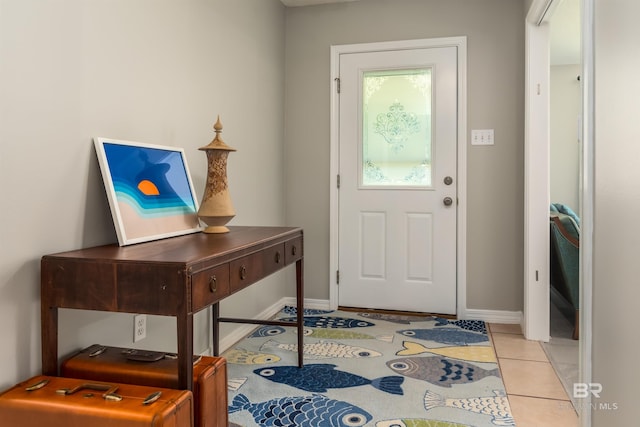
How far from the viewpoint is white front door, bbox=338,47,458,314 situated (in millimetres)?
3381

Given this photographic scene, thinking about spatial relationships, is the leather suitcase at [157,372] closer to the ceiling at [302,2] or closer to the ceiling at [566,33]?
the ceiling at [302,2]

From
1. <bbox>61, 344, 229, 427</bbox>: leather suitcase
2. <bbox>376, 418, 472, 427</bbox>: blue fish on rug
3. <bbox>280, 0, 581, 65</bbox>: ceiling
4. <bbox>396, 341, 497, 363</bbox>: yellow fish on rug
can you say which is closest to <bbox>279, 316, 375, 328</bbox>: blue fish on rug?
<bbox>396, 341, 497, 363</bbox>: yellow fish on rug

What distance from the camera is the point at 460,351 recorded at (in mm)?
2660

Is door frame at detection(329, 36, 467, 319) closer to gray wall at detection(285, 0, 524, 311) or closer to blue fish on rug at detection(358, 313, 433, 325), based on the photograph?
gray wall at detection(285, 0, 524, 311)

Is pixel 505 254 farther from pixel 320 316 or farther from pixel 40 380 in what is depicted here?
pixel 40 380

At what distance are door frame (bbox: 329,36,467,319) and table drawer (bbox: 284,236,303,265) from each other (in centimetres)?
125

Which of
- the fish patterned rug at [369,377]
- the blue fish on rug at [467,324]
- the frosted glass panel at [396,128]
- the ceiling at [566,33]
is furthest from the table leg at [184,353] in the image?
the ceiling at [566,33]

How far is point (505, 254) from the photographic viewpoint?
3.29 m

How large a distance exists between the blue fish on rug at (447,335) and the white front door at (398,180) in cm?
40

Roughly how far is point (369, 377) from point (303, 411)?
1.60 ft

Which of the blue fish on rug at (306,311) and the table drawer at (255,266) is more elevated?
the table drawer at (255,266)

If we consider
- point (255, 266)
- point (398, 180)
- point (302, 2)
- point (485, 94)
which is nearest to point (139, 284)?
point (255, 266)

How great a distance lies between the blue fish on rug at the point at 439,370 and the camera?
226 cm

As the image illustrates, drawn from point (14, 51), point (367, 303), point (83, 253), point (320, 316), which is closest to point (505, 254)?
point (367, 303)
